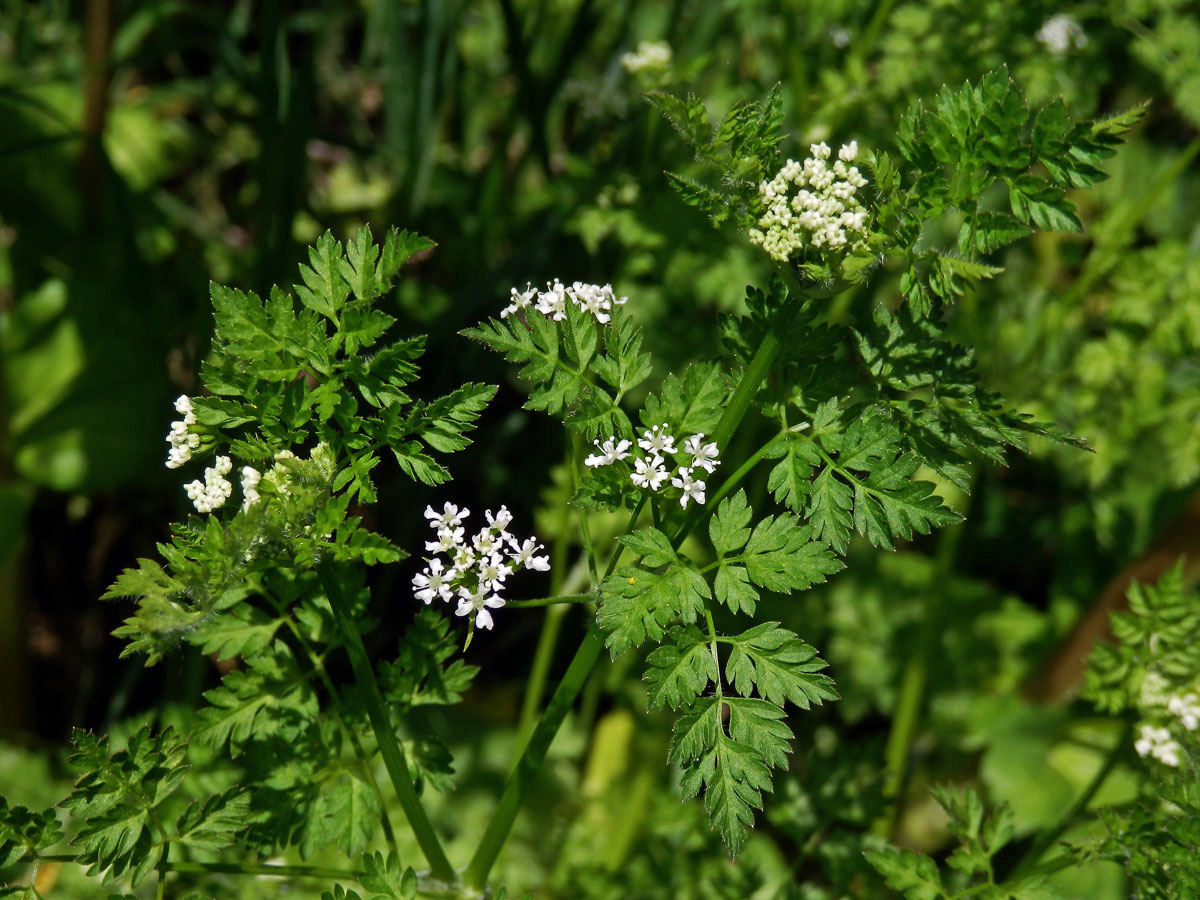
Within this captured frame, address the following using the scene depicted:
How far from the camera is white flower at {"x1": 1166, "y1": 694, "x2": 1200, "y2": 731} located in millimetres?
2012

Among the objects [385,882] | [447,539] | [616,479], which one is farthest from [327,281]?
[385,882]

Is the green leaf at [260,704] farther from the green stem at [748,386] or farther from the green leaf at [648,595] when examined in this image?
the green stem at [748,386]

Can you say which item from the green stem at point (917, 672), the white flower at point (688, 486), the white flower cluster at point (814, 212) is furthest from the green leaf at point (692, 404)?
the green stem at point (917, 672)

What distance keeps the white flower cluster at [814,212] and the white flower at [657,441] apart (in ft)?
1.09

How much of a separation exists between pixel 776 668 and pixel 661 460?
378 mm

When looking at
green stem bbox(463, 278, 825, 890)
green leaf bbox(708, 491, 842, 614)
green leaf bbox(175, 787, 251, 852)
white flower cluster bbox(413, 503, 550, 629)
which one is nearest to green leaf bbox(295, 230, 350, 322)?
white flower cluster bbox(413, 503, 550, 629)

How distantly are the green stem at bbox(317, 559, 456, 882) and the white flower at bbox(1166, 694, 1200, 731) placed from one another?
1.51 m

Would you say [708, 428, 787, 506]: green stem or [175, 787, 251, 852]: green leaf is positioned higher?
Answer: [708, 428, 787, 506]: green stem

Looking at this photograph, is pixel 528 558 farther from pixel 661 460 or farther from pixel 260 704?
pixel 260 704

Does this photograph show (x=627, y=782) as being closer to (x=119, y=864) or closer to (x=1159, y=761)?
(x=1159, y=761)

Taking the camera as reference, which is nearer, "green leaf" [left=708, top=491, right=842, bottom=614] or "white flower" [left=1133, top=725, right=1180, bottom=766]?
"green leaf" [left=708, top=491, right=842, bottom=614]

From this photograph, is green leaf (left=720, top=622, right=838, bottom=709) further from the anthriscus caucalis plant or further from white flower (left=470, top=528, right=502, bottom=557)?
white flower (left=470, top=528, right=502, bottom=557)

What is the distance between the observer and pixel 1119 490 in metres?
3.69

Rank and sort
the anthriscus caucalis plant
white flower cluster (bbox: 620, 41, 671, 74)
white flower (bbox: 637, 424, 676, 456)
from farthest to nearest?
white flower cluster (bbox: 620, 41, 671, 74) → white flower (bbox: 637, 424, 676, 456) → the anthriscus caucalis plant
